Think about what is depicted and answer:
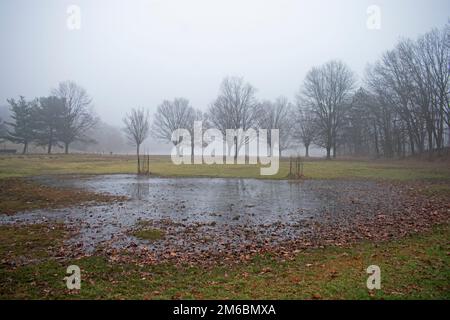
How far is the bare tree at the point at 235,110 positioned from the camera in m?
59.2

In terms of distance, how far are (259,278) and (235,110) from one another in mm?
55663

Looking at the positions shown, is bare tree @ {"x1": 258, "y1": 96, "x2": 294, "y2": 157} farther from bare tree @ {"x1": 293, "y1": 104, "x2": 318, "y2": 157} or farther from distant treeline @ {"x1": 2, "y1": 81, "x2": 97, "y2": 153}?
distant treeline @ {"x1": 2, "y1": 81, "x2": 97, "y2": 153}

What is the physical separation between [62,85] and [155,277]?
7417 centimetres

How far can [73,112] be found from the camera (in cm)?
6481

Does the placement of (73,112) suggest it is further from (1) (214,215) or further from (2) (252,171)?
(1) (214,215)

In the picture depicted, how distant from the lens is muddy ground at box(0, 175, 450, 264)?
770 centimetres

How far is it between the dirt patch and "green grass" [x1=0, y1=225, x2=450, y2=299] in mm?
6802

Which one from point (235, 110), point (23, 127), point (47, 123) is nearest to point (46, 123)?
point (47, 123)

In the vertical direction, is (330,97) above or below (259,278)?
above

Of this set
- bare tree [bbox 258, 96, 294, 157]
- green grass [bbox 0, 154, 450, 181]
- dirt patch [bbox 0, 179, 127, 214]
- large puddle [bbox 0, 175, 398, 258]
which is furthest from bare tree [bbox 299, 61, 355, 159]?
dirt patch [bbox 0, 179, 127, 214]

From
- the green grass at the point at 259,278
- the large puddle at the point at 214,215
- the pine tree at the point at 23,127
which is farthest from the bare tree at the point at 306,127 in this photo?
the pine tree at the point at 23,127

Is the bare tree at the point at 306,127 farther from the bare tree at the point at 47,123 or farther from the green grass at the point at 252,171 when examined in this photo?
the bare tree at the point at 47,123

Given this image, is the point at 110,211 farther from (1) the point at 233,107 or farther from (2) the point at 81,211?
(1) the point at 233,107

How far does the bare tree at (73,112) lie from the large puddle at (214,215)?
52205 mm
